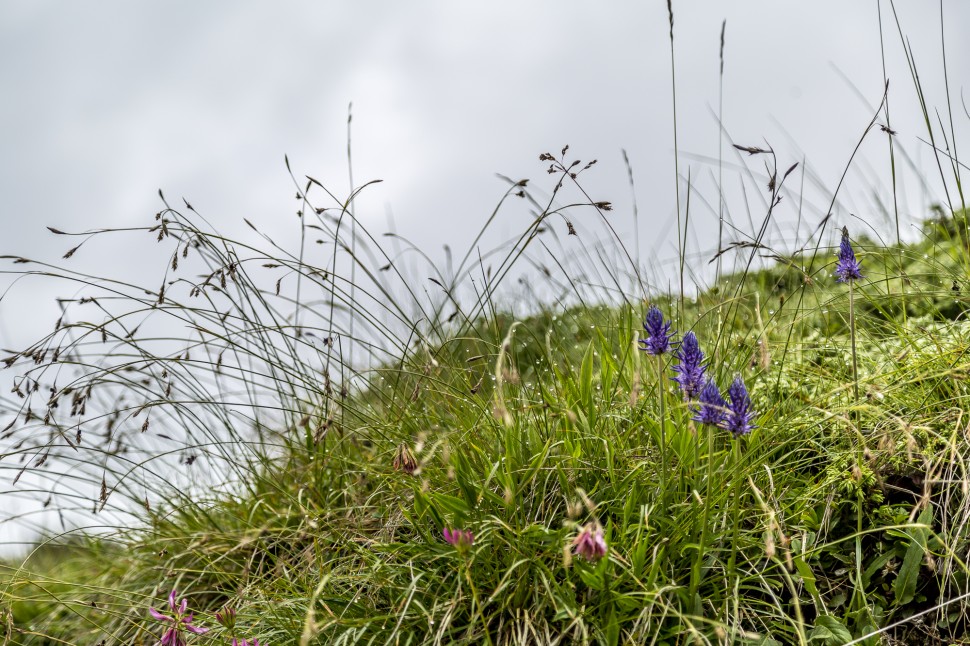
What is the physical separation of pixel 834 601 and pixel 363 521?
5.70 feet

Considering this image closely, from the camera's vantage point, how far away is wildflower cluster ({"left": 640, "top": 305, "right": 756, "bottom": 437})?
6.21 ft

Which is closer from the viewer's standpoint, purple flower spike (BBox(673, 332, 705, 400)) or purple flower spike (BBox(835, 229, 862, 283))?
purple flower spike (BBox(673, 332, 705, 400))

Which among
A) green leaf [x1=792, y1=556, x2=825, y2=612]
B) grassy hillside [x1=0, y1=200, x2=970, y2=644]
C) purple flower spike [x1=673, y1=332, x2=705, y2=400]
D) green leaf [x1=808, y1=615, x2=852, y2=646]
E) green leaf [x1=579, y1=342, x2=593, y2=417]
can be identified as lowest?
green leaf [x1=808, y1=615, x2=852, y2=646]

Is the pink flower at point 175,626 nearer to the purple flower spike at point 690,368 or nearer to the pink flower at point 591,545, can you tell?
the pink flower at point 591,545

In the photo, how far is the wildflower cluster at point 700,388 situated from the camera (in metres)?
1.89

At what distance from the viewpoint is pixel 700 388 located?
7.15 ft

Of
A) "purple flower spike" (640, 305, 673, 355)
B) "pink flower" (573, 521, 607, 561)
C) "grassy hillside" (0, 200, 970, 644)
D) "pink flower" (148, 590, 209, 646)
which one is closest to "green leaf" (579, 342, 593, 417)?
"grassy hillside" (0, 200, 970, 644)

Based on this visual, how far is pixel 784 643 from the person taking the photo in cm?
241

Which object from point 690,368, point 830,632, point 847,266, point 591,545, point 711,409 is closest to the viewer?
point 591,545

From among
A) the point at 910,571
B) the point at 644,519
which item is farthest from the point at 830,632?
the point at 644,519

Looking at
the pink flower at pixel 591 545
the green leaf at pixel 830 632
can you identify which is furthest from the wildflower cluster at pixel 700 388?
the green leaf at pixel 830 632

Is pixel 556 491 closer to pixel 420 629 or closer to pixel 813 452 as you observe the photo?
pixel 420 629

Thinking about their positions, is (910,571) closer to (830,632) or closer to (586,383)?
(830,632)

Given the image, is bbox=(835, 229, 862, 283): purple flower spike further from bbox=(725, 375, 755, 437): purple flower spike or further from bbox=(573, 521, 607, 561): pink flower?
bbox=(573, 521, 607, 561): pink flower
